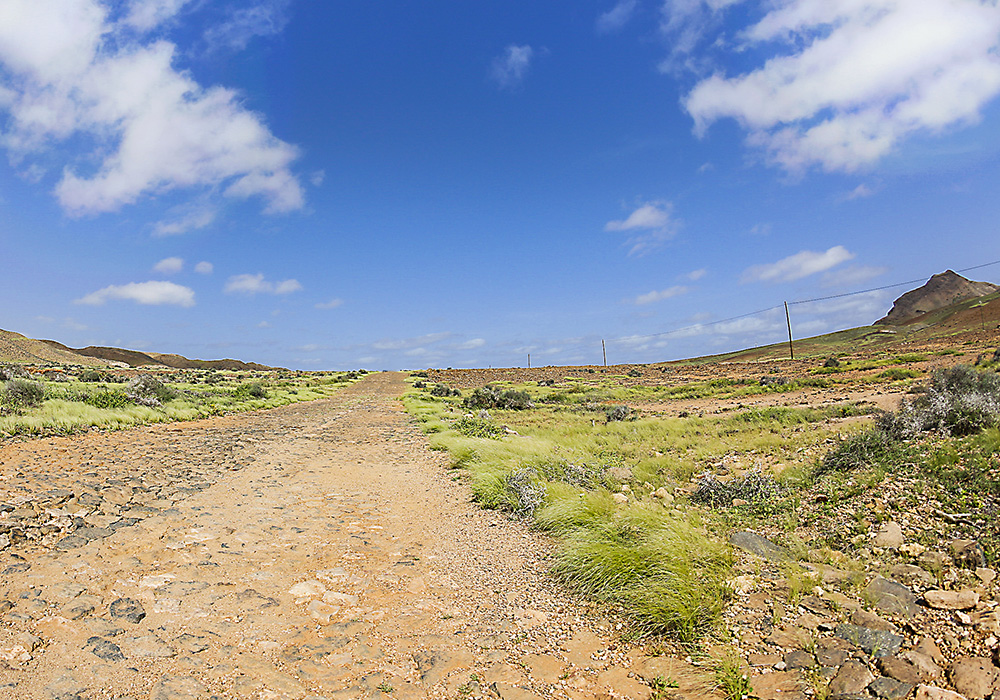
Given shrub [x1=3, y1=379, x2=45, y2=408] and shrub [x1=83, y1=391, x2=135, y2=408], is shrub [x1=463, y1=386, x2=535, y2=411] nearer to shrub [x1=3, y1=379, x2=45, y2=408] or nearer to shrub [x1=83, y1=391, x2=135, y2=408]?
shrub [x1=83, y1=391, x2=135, y2=408]

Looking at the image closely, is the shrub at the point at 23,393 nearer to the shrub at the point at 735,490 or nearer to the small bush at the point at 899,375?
the shrub at the point at 735,490

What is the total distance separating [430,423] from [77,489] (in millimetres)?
10745

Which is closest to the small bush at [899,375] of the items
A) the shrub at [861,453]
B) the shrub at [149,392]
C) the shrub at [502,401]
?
the shrub at [502,401]

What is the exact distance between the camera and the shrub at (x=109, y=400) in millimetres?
18812

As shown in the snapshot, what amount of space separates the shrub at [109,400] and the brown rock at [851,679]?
22188 millimetres

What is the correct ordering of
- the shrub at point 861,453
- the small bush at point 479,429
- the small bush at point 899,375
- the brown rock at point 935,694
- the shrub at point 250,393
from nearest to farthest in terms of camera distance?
the brown rock at point 935,694 < the shrub at point 861,453 < the small bush at point 479,429 < the small bush at point 899,375 < the shrub at point 250,393

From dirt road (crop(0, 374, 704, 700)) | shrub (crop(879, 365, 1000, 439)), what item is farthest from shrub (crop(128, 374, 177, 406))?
shrub (crop(879, 365, 1000, 439))

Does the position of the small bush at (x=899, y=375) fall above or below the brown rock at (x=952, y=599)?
above

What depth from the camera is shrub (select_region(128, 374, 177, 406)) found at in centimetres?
2092

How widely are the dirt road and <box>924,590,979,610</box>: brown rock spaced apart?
230 cm

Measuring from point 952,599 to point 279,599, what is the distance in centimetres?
568

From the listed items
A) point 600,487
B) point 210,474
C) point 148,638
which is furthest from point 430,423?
point 148,638

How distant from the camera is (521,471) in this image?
8.94 meters

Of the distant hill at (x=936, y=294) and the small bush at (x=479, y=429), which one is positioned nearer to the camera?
the small bush at (x=479, y=429)
